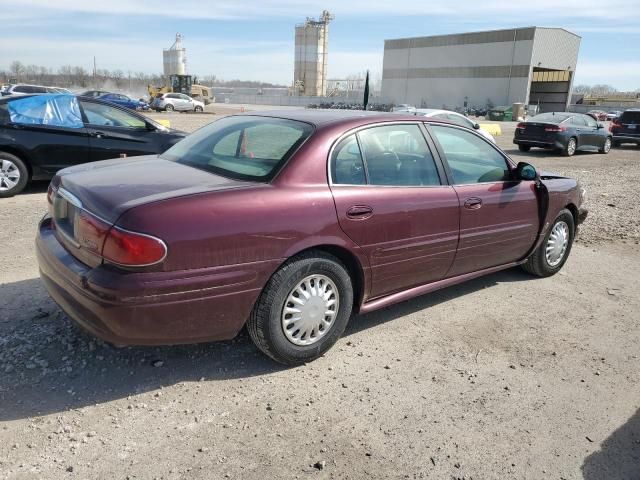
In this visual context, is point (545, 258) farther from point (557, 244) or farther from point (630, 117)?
point (630, 117)

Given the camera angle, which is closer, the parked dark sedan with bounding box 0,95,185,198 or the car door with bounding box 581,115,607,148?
the parked dark sedan with bounding box 0,95,185,198

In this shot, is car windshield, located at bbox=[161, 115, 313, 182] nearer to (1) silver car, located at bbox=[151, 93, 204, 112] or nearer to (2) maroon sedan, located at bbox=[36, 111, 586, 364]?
(2) maroon sedan, located at bbox=[36, 111, 586, 364]

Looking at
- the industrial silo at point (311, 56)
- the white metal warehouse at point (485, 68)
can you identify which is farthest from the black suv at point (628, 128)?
the industrial silo at point (311, 56)

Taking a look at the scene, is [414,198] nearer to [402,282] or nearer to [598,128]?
[402,282]

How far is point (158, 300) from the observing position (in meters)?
2.71

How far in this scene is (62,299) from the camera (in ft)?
9.96

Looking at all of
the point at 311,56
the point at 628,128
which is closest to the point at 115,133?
the point at 628,128

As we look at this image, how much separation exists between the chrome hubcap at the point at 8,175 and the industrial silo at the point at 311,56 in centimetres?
9008

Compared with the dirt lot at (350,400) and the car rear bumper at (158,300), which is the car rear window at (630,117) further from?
the car rear bumper at (158,300)

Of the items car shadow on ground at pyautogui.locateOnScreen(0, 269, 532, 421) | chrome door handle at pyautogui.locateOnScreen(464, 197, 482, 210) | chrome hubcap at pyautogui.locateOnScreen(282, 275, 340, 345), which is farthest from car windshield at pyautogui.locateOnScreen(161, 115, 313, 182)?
chrome door handle at pyautogui.locateOnScreen(464, 197, 482, 210)

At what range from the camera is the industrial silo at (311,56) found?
308 feet

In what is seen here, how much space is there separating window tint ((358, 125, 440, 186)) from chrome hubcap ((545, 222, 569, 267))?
1886mm

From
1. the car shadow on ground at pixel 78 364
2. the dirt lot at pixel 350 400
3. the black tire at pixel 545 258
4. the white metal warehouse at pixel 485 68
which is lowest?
the dirt lot at pixel 350 400

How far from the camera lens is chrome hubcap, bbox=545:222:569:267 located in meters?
5.16
